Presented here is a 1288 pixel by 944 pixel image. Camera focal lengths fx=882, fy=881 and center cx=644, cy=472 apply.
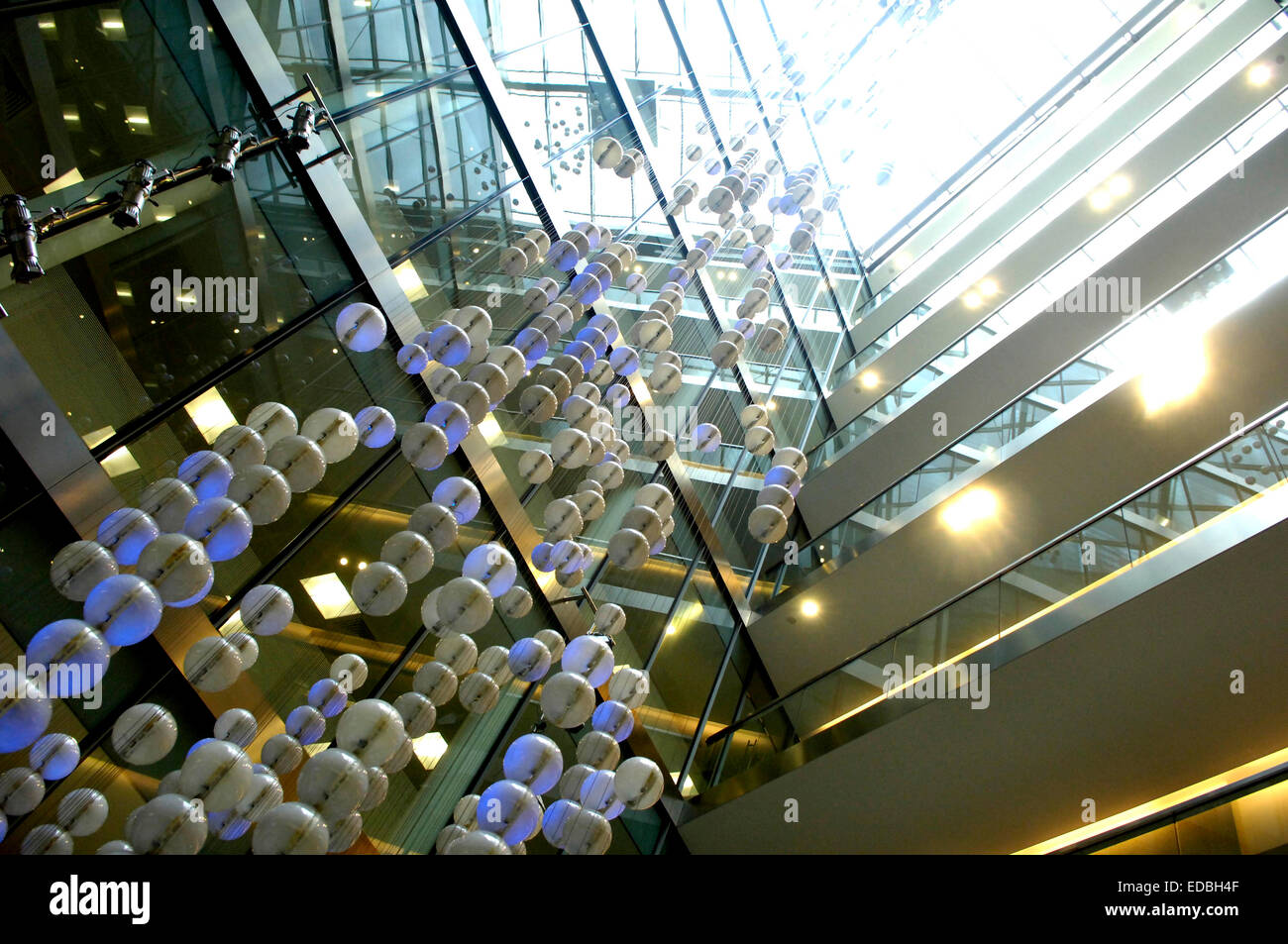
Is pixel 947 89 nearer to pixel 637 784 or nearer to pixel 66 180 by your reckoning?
pixel 637 784

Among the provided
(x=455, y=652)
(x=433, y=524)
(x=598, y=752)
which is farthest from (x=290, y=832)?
(x=598, y=752)

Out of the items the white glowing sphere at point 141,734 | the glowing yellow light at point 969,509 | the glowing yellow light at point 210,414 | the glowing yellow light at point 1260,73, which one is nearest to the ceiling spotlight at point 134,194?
the glowing yellow light at point 210,414

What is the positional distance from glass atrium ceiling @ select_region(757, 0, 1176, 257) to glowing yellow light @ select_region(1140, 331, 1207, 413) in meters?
5.10

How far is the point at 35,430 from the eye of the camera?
417cm

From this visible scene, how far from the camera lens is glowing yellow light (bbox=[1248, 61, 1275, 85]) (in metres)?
10.9

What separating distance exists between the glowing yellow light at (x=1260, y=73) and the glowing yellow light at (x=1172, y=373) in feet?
18.1

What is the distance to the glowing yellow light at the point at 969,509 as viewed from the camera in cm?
878

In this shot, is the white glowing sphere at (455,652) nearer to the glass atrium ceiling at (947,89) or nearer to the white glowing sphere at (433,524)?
the white glowing sphere at (433,524)

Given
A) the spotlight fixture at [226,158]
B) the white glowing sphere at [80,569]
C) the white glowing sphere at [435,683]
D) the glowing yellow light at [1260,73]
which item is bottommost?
the white glowing sphere at [435,683]

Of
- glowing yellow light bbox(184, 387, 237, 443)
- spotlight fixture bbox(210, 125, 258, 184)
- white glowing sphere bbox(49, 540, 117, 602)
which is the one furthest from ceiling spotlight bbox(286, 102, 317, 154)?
white glowing sphere bbox(49, 540, 117, 602)

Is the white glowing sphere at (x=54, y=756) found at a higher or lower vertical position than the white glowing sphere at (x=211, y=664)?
lower

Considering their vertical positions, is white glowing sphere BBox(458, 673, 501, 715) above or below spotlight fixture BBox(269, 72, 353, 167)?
below

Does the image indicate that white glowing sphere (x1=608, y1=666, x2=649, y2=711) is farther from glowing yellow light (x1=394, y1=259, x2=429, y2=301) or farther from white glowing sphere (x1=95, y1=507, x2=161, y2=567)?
glowing yellow light (x1=394, y1=259, x2=429, y2=301)
